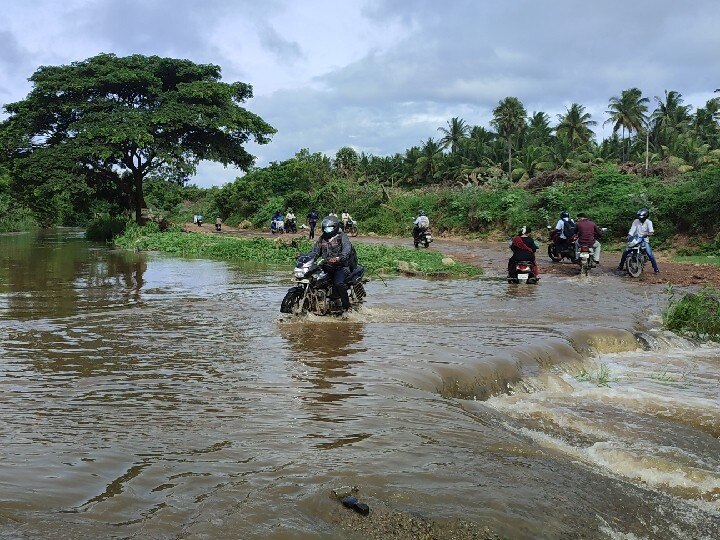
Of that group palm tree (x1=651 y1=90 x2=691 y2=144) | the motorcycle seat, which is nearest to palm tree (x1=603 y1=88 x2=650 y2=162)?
palm tree (x1=651 y1=90 x2=691 y2=144)

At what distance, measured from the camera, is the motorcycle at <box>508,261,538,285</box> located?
1570 cm

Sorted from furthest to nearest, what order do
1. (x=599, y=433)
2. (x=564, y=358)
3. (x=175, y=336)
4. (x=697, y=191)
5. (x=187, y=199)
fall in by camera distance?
1. (x=187, y=199)
2. (x=697, y=191)
3. (x=175, y=336)
4. (x=564, y=358)
5. (x=599, y=433)

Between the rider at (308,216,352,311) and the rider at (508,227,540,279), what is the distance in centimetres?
677

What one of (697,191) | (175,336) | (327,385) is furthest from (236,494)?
(697,191)

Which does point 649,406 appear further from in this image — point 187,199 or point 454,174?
point 187,199

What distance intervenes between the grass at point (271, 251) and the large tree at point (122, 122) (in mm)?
4005

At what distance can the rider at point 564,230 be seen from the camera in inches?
789

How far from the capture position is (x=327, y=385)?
6.45 metres

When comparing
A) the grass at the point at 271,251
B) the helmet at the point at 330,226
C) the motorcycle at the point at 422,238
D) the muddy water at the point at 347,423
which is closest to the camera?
the muddy water at the point at 347,423

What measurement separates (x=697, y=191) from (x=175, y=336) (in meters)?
21.9

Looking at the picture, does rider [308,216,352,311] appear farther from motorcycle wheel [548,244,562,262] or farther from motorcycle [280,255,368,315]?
motorcycle wheel [548,244,562,262]

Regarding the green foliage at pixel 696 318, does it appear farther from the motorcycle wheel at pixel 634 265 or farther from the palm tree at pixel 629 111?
the palm tree at pixel 629 111

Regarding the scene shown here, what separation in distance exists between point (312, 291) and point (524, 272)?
7.37 metres

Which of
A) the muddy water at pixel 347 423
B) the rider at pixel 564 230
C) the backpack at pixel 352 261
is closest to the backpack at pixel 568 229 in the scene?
the rider at pixel 564 230
